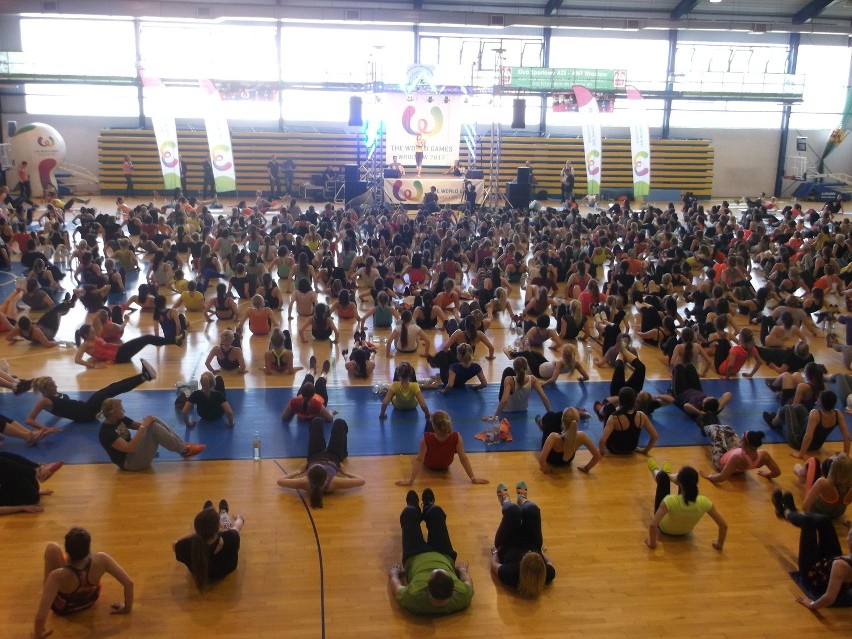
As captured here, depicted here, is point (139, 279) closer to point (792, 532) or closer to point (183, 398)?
point (183, 398)

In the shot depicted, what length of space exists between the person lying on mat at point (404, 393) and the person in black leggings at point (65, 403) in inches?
116

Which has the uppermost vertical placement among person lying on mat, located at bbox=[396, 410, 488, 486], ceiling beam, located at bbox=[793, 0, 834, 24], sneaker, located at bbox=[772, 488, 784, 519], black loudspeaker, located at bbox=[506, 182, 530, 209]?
ceiling beam, located at bbox=[793, 0, 834, 24]

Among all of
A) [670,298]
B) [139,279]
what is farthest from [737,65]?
[139,279]

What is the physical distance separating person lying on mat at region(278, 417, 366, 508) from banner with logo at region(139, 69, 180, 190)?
42.1 ft

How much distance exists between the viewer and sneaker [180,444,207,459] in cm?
755

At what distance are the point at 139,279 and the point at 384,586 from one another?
11380mm

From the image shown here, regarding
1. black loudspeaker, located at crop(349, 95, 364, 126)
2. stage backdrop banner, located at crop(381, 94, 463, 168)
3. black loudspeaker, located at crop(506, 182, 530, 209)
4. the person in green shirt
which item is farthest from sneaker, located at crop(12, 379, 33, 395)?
black loudspeaker, located at crop(506, 182, 530, 209)

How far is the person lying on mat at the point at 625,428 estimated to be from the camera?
768cm

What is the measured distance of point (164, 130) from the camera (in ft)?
61.8

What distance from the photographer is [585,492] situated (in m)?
7.15

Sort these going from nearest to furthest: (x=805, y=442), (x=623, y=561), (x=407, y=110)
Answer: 1. (x=623, y=561)
2. (x=805, y=442)
3. (x=407, y=110)

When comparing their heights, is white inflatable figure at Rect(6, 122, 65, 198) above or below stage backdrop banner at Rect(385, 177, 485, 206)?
above

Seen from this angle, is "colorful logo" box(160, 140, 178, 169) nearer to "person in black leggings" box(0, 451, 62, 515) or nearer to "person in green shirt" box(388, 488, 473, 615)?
"person in black leggings" box(0, 451, 62, 515)

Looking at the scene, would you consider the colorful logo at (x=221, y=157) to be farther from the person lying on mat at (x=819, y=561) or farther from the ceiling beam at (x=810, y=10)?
the ceiling beam at (x=810, y=10)
